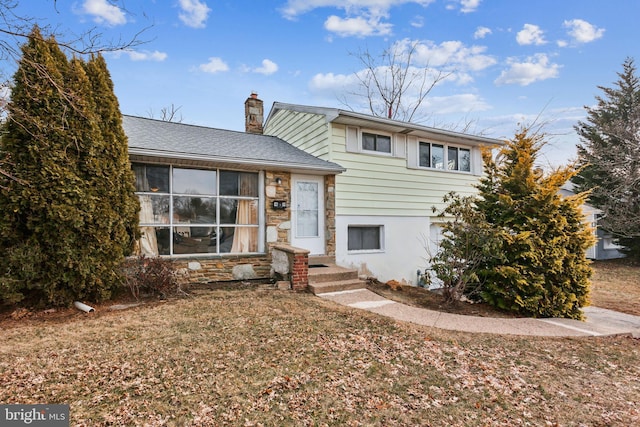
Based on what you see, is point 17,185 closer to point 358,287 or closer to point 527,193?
point 358,287

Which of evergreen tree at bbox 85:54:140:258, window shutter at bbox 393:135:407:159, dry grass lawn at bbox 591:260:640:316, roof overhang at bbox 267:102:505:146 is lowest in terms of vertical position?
dry grass lawn at bbox 591:260:640:316

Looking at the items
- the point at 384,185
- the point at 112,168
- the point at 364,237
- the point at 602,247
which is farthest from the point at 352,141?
the point at 602,247

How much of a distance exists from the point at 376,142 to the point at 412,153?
1352 mm

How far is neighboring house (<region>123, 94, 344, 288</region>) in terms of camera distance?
6.50 m

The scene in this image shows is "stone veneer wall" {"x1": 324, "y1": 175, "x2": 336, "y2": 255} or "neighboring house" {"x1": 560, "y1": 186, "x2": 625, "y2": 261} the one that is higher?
"stone veneer wall" {"x1": 324, "y1": 175, "x2": 336, "y2": 255}

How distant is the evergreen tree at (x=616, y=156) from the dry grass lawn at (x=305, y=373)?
1200 cm

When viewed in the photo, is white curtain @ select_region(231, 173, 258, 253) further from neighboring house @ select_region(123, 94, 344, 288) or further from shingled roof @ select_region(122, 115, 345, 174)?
shingled roof @ select_region(122, 115, 345, 174)

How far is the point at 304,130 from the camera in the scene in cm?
951

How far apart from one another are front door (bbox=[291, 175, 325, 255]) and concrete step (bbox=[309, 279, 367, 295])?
1.54 m

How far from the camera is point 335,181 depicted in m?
8.32

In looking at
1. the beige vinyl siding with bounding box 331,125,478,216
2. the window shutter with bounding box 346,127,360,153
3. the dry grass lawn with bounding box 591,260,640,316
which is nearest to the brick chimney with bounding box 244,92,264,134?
the beige vinyl siding with bounding box 331,125,478,216

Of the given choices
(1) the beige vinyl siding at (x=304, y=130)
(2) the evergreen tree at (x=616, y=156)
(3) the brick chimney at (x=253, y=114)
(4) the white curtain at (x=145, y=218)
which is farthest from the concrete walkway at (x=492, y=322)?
(2) the evergreen tree at (x=616, y=156)

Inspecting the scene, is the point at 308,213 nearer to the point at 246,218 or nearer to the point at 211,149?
the point at 246,218

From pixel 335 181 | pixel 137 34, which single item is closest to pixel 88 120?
pixel 137 34
